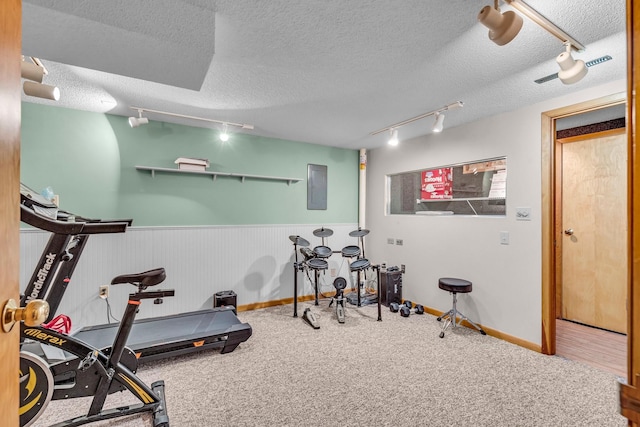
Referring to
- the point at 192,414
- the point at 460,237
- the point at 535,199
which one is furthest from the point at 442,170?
the point at 192,414

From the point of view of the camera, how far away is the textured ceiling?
5.19ft

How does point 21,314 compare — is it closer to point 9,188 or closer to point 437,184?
point 9,188

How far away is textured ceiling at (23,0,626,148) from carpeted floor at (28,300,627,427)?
240cm

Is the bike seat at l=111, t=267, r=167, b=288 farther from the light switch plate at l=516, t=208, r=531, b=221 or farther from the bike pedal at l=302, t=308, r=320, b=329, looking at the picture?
the light switch plate at l=516, t=208, r=531, b=221

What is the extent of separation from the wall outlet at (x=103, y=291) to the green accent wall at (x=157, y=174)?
79 cm

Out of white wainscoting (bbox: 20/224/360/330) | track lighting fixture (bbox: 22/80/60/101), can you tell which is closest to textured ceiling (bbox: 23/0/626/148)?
track lighting fixture (bbox: 22/80/60/101)

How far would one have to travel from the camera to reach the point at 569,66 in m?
1.83

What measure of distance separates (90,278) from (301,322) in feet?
7.98

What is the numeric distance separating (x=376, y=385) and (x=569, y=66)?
2.60 m

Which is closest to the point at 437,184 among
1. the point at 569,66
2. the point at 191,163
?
the point at 569,66

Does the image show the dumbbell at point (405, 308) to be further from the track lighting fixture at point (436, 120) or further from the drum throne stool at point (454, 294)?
the track lighting fixture at point (436, 120)

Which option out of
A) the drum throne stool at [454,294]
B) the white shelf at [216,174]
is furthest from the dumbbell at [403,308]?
the white shelf at [216,174]

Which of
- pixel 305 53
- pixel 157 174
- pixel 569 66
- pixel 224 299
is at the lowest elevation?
pixel 224 299

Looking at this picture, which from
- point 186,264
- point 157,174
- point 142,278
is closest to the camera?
point 142,278
